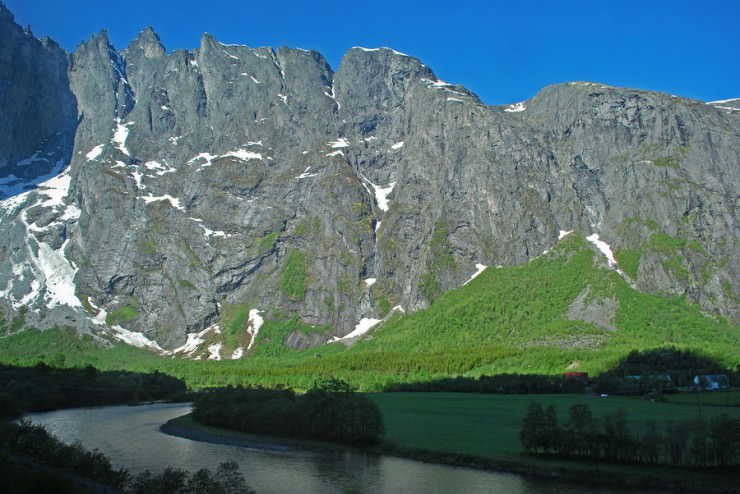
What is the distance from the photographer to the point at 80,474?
7356cm

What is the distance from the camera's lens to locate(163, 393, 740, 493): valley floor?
75.3 meters

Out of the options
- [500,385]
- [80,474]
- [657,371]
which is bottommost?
[80,474]

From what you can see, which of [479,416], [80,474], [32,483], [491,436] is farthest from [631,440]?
[32,483]

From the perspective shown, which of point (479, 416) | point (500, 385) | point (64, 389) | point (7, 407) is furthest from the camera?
point (500, 385)

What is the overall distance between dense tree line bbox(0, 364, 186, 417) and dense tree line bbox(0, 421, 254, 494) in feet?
156

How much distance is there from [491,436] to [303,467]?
3181 centimetres

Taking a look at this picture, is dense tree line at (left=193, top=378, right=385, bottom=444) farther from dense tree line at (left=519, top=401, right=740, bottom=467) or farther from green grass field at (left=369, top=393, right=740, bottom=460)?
dense tree line at (left=519, top=401, right=740, bottom=467)

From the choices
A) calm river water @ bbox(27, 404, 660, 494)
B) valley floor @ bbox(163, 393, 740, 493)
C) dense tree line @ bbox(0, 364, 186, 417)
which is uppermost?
dense tree line @ bbox(0, 364, 186, 417)

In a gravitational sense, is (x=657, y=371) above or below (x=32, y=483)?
above

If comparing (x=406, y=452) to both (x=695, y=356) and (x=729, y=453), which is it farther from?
(x=695, y=356)

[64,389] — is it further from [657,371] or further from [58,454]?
[657,371]

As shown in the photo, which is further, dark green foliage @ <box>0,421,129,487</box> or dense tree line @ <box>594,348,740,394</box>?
dense tree line @ <box>594,348,740,394</box>

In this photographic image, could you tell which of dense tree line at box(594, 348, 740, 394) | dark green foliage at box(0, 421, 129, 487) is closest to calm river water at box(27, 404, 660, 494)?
dark green foliage at box(0, 421, 129, 487)

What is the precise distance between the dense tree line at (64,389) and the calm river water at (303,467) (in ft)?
107
